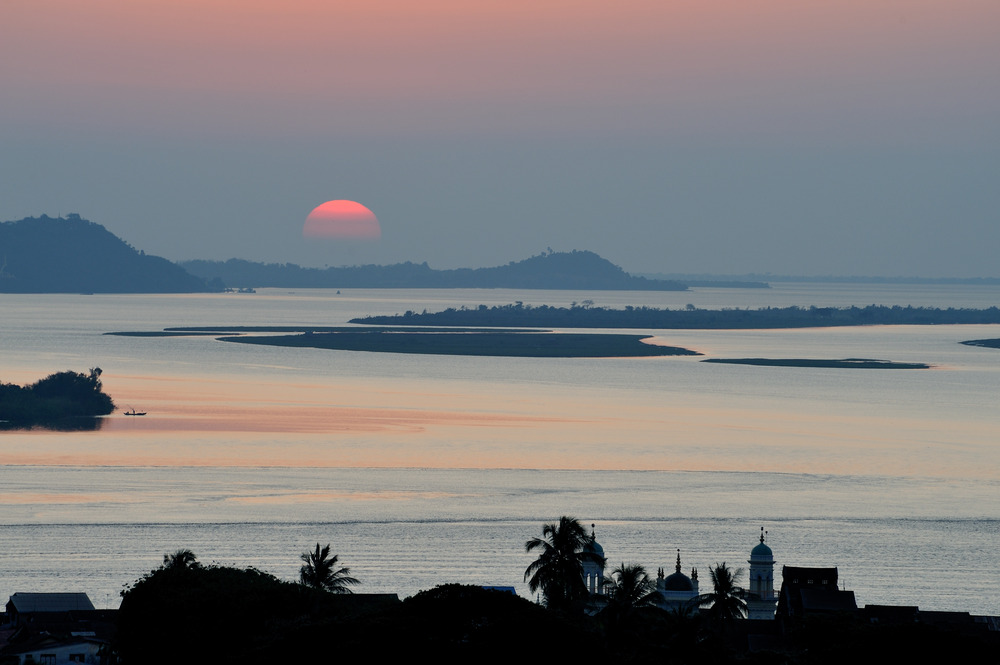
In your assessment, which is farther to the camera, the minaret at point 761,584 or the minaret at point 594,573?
the minaret at point 761,584

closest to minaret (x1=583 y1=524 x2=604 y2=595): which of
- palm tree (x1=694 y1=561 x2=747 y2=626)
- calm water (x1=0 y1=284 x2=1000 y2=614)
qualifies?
calm water (x1=0 y1=284 x2=1000 y2=614)

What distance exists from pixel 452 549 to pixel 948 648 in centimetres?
2640

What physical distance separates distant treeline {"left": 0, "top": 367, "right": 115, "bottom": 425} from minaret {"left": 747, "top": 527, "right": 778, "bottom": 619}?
59287 mm

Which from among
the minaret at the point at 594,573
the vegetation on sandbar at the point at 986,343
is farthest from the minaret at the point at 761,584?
the vegetation on sandbar at the point at 986,343

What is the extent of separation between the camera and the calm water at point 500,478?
5244 cm

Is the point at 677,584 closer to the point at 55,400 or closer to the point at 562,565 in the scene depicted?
the point at 562,565

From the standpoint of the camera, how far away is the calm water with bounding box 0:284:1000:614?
172ft

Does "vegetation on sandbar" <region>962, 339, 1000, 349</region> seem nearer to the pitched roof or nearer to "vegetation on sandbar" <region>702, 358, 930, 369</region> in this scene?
"vegetation on sandbar" <region>702, 358, 930, 369</region>

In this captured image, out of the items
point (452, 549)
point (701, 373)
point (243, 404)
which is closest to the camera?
point (452, 549)

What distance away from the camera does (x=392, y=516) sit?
194 feet

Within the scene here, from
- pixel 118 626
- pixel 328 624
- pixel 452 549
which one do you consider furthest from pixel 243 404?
pixel 328 624

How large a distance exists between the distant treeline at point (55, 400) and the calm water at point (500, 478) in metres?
3.72

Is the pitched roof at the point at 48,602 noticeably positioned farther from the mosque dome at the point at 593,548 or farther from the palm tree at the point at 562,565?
the mosque dome at the point at 593,548

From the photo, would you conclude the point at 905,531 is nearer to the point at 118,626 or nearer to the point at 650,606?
the point at 650,606
